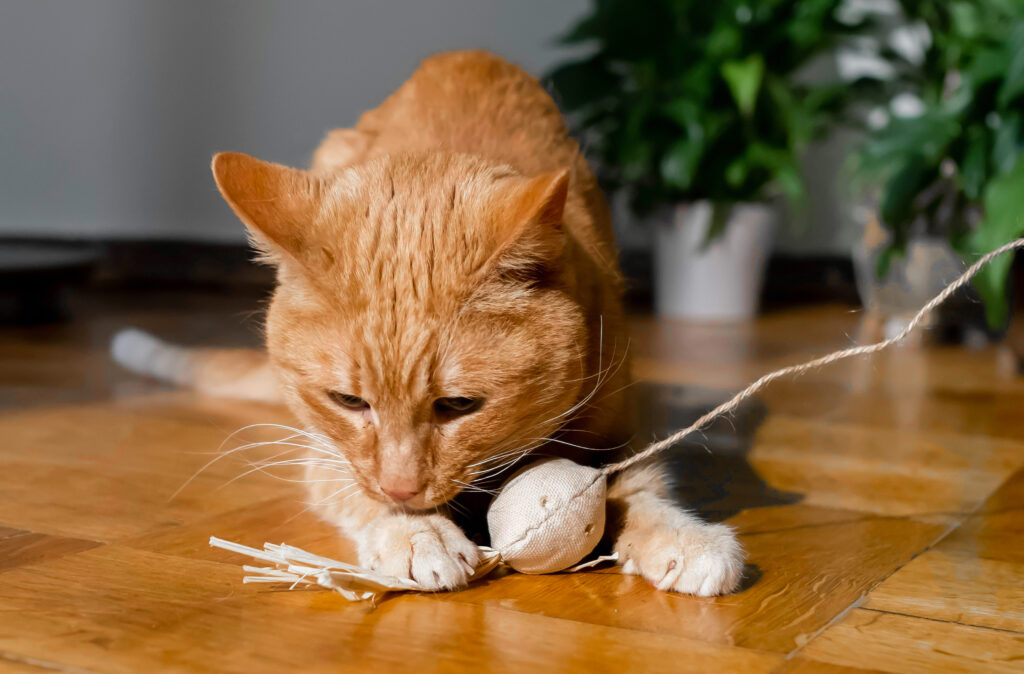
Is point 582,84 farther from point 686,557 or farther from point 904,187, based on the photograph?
point 686,557

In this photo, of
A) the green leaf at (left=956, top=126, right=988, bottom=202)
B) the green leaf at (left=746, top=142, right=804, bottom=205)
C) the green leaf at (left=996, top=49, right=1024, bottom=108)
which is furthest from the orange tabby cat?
the green leaf at (left=746, top=142, right=804, bottom=205)

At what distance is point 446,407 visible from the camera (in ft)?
3.82

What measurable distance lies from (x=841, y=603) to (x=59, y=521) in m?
0.98

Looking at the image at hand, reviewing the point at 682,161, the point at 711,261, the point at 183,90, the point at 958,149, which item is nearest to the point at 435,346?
the point at 958,149

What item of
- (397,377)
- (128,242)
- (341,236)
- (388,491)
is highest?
(341,236)

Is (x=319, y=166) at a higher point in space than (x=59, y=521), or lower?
higher

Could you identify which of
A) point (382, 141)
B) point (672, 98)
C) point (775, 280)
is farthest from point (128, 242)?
point (382, 141)

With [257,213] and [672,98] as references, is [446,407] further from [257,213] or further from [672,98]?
[672,98]

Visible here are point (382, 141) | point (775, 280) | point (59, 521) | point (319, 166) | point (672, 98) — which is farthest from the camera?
point (775, 280)

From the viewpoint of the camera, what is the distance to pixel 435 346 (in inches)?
44.5

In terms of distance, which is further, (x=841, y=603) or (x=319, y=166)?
(x=319, y=166)

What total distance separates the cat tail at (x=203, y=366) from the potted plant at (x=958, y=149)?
4.97 ft

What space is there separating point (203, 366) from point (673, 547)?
1473mm

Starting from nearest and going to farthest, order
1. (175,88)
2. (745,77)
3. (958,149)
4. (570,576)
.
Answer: (570,576), (958,149), (745,77), (175,88)
